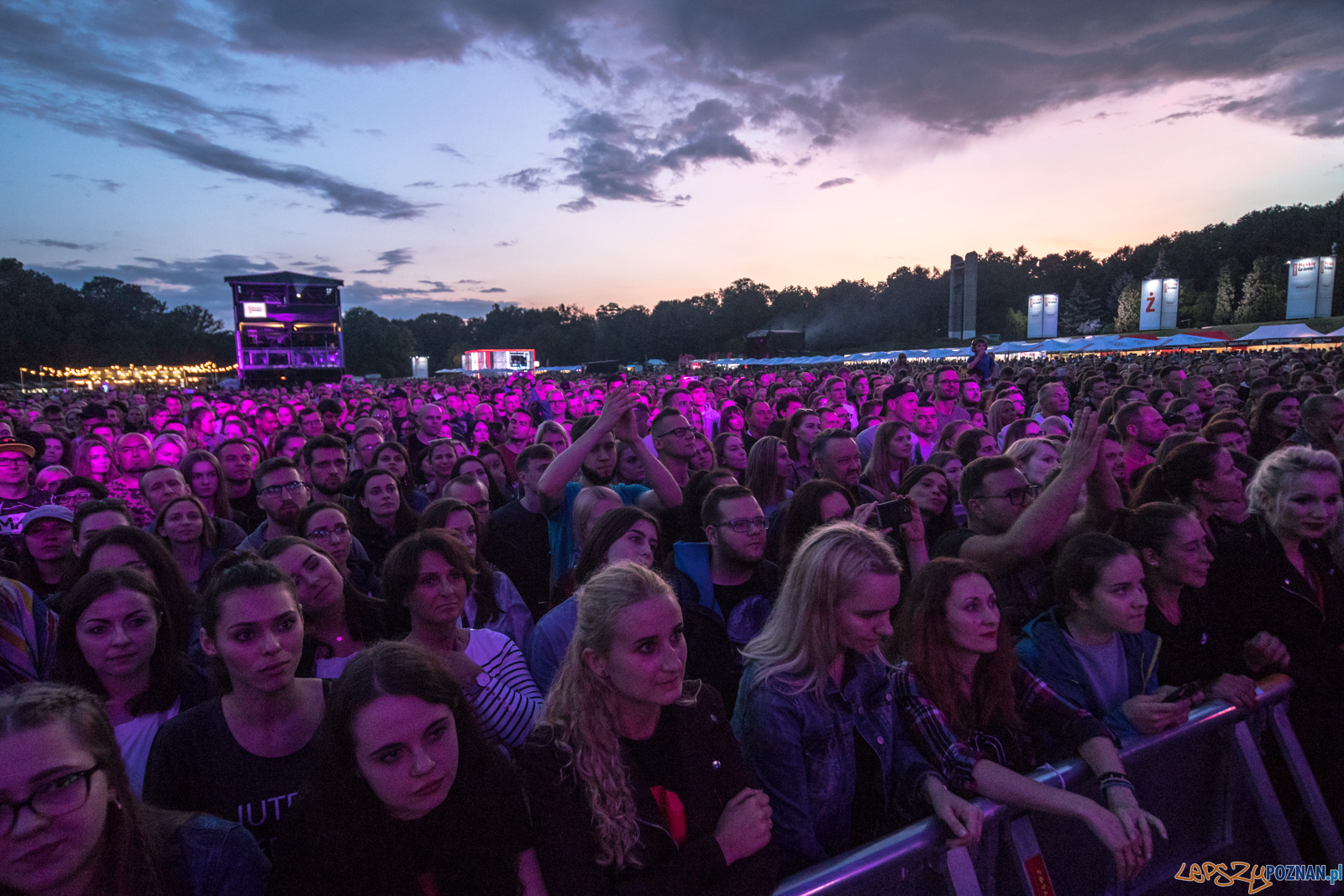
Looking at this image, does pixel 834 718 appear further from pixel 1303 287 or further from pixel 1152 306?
pixel 1152 306

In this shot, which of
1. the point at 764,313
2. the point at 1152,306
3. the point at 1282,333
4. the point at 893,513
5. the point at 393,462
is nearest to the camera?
the point at 893,513

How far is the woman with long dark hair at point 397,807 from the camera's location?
1.60 m

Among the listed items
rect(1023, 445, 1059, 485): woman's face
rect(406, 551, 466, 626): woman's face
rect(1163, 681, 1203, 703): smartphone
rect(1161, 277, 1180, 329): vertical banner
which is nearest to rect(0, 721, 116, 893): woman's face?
rect(406, 551, 466, 626): woman's face

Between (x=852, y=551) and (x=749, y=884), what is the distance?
1004mm

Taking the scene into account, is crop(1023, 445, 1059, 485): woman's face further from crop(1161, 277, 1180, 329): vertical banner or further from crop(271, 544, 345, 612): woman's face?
crop(1161, 277, 1180, 329): vertical banner

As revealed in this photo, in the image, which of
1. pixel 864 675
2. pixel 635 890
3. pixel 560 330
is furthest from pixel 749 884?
pixel 560 330

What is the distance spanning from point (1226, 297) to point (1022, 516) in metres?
74.5

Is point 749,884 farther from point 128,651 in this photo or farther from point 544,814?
point 128,651

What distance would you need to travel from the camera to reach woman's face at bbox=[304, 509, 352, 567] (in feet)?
11.7

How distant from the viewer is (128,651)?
2.40 meters

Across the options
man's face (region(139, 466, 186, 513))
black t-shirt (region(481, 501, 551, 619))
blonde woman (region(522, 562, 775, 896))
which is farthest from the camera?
man's face (region(139, 466, 186, 513))

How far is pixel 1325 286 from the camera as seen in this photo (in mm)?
47531

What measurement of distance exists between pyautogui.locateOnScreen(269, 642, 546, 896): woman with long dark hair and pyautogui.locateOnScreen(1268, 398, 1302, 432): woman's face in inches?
272

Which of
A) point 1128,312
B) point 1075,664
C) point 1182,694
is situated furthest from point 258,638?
point 1128,312
